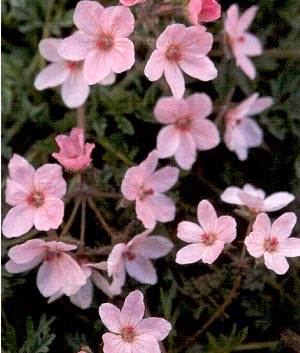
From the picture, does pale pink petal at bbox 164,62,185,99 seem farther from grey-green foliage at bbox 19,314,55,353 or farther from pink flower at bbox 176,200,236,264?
grey-green foliage at bbox 19,314,55,353

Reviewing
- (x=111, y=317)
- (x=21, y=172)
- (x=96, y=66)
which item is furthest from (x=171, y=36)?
(x=111, y=317)

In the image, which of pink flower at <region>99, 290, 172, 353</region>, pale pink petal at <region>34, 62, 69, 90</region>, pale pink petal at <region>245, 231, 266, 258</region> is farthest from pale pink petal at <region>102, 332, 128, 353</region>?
pale pink petal at <region>34, 62, 69, 90</region>

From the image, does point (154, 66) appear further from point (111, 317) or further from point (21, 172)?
point (111, 317)

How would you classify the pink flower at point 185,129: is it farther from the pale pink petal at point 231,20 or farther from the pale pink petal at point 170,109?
the pale pink petal at point 231,20

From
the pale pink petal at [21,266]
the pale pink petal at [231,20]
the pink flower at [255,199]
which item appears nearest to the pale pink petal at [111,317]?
the pale pink petal at [21,266]

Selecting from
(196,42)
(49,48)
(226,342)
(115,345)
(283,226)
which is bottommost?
(226,342)

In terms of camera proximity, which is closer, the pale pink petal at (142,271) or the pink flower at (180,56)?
the pink flower at (180,56)
